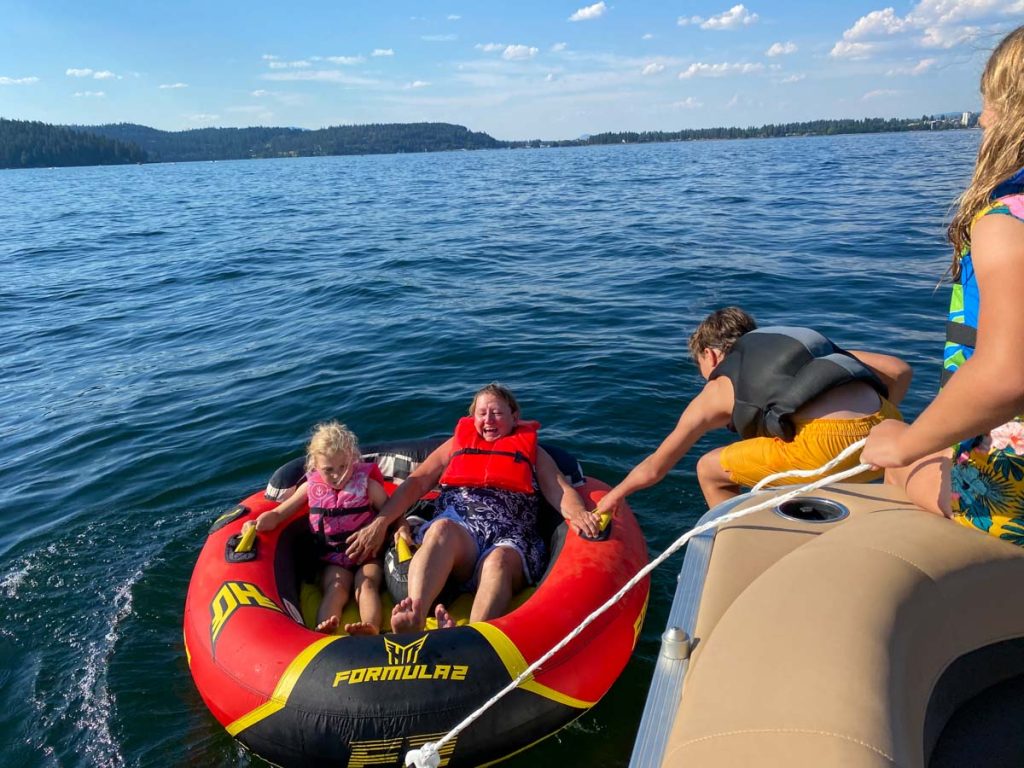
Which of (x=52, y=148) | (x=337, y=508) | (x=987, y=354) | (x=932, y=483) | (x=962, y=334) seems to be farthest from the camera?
(x=52, y=148)

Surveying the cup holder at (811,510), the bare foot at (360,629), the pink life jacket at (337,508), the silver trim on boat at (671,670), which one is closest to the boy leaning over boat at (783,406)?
the cup holder at (811,510)

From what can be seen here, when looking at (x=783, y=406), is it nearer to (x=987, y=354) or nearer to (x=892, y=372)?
(x=892, y=372)

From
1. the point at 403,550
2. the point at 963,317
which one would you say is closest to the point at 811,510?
the point at 963,317

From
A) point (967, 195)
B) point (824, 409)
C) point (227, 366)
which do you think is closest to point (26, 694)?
point (824, 409)

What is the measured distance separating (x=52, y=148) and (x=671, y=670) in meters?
147

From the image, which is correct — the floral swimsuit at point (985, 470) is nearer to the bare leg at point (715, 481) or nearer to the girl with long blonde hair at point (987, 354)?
the girl with long blonde hair at point (987, 354)

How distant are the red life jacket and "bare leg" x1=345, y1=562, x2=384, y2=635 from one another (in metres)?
0.69

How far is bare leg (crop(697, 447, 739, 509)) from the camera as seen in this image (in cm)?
379

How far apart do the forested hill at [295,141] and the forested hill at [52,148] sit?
79.7ft

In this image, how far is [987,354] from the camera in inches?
63.8

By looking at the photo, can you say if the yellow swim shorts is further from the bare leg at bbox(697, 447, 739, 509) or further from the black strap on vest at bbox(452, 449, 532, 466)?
the black strap on vest at bbox(452, 449, 532, 466)


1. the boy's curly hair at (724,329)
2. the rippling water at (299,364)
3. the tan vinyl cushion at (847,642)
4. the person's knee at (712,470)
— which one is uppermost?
the boy's curly hair at (724,329)

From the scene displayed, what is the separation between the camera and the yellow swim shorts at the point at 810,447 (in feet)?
11.0

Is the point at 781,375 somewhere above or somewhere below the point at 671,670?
above
